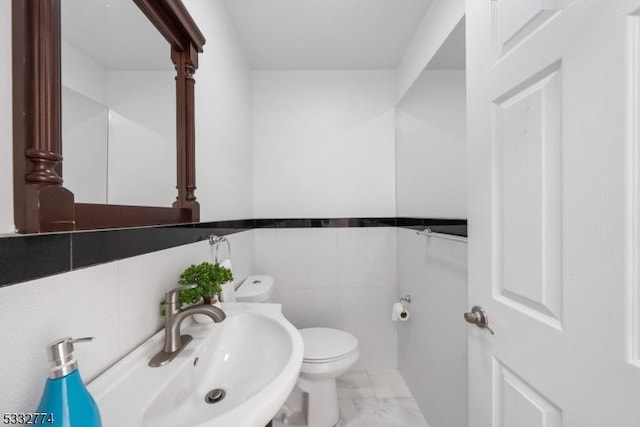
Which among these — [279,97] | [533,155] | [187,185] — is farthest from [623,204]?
[279,97]

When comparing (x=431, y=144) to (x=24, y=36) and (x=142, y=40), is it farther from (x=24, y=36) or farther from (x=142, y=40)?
(x=24, y=36)

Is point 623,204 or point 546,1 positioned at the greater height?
point 546,1

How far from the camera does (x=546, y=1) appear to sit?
0.59 m

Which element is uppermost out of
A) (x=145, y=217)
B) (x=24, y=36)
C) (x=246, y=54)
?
(x=246, y=54)

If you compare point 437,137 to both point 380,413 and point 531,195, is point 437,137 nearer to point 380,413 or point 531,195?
point 531,195

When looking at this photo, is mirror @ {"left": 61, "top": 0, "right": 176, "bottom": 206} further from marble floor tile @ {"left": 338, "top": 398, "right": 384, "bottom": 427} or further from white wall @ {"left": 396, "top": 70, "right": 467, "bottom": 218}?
marble floor tile @ {"left": 338, "top": 398, "right": 384, "bottom": 427}

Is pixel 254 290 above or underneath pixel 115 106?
underneath

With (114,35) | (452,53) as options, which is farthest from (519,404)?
(452,53)

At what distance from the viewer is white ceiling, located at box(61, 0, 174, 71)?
548 millimetres

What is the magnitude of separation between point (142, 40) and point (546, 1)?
105 cm

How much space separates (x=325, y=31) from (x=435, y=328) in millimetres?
1938

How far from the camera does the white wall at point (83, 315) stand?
1.36 feet

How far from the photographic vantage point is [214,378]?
2.69ft

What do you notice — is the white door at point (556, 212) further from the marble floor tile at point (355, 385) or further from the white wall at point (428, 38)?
the marble floor tile at point (355, 385)
